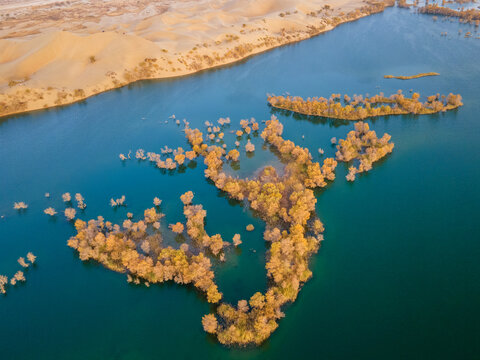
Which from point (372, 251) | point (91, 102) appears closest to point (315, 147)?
point (372, 251)

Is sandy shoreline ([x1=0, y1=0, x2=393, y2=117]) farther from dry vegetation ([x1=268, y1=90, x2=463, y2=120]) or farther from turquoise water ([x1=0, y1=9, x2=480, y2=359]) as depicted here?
dry vegetation ([x1=268, y1=90, x2=463, y2=120])

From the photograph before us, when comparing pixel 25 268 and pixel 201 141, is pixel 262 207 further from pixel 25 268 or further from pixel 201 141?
pixel 25 268

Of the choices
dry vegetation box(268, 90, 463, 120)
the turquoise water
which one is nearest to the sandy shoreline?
the turquoise water

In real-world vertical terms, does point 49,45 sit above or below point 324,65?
above

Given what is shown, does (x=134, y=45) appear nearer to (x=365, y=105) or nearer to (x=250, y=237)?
(x=365, y=105)

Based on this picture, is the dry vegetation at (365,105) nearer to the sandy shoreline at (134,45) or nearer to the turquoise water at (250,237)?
the turquoise water at (250,237)

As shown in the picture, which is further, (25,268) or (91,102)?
(91,102)
